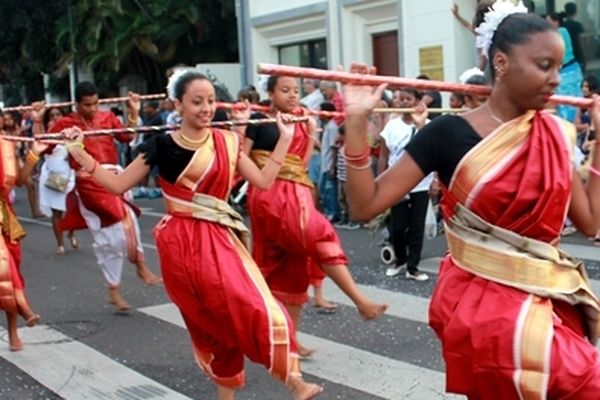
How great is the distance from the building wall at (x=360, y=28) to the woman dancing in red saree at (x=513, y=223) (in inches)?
447

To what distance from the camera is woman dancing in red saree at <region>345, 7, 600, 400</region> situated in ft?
8.91

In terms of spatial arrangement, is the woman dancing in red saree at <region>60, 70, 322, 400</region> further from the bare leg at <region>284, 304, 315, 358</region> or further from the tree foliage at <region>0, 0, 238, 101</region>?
the tree foliage at <region>0, 0, 238, 101</region>

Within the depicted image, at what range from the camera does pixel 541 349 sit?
2.69 meters

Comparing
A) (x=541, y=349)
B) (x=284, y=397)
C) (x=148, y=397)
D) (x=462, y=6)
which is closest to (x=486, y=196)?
(x=541, y=349)

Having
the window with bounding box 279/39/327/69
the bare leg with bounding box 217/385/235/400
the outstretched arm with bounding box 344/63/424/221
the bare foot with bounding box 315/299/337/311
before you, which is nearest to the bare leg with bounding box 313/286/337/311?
the bare foot with bounding box 315/299/337/311

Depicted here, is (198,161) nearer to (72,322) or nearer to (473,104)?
(473,104)

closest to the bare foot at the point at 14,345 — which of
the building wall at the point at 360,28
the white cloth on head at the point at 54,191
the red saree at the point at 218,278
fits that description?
the red saree at the point at 218,278

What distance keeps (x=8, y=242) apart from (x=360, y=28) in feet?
36.7

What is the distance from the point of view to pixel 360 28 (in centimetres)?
1641

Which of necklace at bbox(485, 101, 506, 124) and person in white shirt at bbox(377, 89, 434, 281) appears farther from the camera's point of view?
person in white shirt at bbox(377, 89, 434, 281)

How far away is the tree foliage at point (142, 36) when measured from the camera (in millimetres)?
21594

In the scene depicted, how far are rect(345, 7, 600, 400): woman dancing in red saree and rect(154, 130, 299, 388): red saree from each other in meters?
1.48

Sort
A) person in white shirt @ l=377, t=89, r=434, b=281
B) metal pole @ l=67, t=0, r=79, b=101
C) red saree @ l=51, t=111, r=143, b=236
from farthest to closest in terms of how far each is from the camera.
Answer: metal pole @ l=67, t=0, r=79, b=101, person in white shirt @ l=377, t=89, r=434, b=281, red saree @ l=51, t=111, r=143, b=236

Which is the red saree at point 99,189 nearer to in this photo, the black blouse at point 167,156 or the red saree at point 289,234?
the red saree at point 289,234
